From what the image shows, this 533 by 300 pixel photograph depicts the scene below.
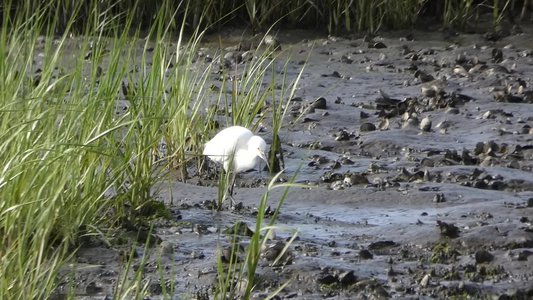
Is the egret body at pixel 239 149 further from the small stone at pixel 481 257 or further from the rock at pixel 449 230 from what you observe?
the small stone at pixel 481 257

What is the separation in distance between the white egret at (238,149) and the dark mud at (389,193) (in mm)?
205

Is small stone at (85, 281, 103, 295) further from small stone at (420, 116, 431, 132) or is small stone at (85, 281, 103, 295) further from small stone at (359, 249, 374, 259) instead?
small stone at (420, 116, 431, 132)

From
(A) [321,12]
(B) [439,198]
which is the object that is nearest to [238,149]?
(B) [439,198]

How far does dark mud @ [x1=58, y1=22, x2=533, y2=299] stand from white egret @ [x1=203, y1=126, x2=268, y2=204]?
0.20 m

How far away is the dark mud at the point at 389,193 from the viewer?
4715 millimetres

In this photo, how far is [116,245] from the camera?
5.12m

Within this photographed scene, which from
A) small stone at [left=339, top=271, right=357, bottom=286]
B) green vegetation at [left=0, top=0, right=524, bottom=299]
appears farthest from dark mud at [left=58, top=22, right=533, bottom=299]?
green vegetation at [left=0, top=0, right=524, bottom=299]

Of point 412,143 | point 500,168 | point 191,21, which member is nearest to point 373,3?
point 191,21

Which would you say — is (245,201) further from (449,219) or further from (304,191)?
(449,219)

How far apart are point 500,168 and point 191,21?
196 inches

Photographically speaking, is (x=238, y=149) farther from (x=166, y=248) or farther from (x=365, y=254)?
(x=365, y=254)

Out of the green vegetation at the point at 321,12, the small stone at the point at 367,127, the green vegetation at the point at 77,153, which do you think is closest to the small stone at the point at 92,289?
the green vegetation at the point at 77,153

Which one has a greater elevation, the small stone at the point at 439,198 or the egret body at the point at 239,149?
the egret body at the point at 239,149

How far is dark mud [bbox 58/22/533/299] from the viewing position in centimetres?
471
